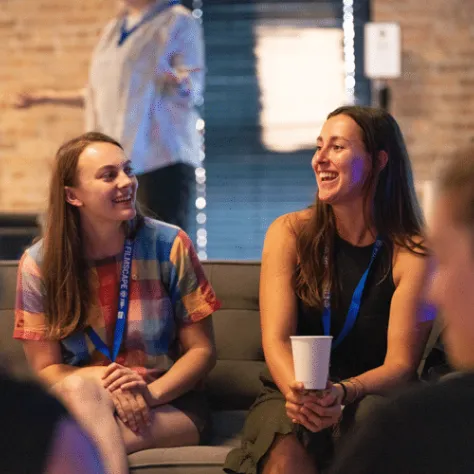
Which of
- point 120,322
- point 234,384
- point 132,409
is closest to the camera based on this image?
point 132,409

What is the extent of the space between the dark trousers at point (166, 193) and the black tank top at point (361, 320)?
5.96ft

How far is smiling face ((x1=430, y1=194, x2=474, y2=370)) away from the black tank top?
1601 millimetres

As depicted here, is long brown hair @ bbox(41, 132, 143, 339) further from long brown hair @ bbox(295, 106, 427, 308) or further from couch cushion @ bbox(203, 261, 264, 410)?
long brown hair @ bbox(295, 106, 427, 308)

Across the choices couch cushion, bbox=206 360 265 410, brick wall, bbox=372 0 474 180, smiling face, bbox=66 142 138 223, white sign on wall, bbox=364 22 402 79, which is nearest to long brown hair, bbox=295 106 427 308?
couch cushion, bbox=206 360 265 410

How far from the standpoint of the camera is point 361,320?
2547mm

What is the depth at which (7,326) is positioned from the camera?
2998 mm

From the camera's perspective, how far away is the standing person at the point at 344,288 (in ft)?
7.53

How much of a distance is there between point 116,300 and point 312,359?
87 cm

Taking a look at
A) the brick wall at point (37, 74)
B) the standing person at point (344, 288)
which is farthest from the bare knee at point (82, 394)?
the brick wall at point (37, 74)

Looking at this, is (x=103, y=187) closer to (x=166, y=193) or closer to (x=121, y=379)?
→ (x=121, y=379)

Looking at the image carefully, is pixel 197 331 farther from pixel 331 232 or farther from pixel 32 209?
pixel 32 209

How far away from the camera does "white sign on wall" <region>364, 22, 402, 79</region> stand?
5887 millimetres

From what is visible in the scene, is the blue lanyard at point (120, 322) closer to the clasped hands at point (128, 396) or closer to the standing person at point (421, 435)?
the clasped hands at point (128, 396)

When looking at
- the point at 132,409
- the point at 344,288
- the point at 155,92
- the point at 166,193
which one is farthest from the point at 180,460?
the point at 155,92
